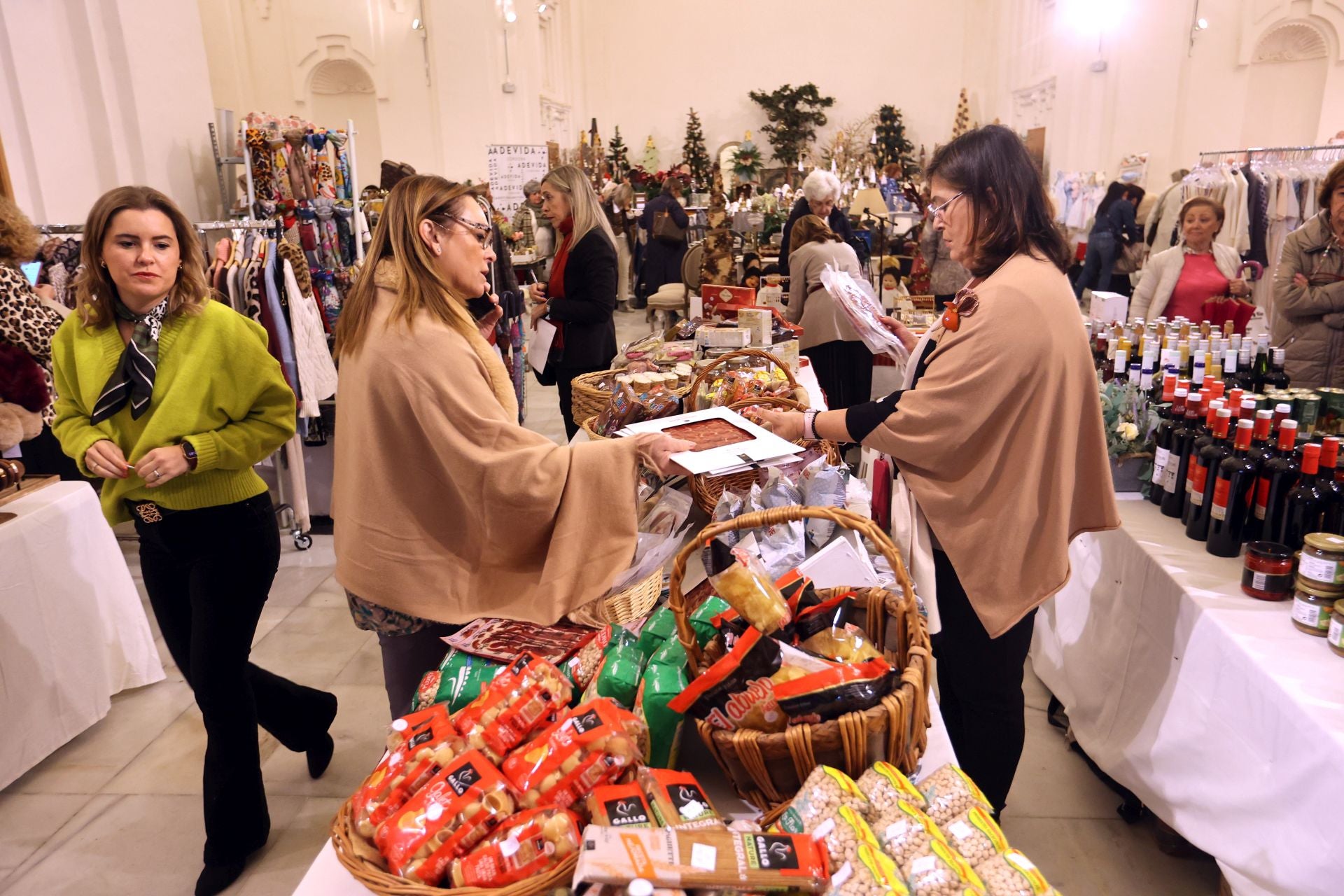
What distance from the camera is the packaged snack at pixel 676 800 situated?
1.11m

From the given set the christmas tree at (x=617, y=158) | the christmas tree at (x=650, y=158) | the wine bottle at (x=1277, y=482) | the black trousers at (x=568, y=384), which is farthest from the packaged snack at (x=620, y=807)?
the christmas tree at (x=650, y=158)

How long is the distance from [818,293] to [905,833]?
4152 mm

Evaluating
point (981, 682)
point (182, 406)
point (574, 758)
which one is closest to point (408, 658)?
point (182, 406)

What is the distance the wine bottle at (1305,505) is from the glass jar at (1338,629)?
269 millimetres

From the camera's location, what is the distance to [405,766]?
1.23 metres

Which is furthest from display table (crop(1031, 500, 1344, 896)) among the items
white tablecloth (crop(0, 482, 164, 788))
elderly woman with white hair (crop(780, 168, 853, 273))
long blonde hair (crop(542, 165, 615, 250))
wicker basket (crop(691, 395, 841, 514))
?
white tablecloth (crop(0, 482, 164, 788))

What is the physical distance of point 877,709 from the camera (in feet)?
4.00

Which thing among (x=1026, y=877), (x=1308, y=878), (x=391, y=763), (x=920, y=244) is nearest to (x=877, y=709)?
(x=1026, y=877)

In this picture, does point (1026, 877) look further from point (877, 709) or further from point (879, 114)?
point (879, 114)

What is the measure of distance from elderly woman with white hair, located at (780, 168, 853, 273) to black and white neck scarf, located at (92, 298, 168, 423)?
3.82 meters

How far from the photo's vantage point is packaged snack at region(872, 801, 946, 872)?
1.06 metres

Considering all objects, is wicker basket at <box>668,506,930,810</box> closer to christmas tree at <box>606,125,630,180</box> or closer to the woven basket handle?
the woven basket handle

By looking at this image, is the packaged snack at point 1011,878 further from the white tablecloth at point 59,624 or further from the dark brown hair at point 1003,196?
the white tablecloth at point 59,624

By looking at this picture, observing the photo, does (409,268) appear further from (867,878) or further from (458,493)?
(867,878)
